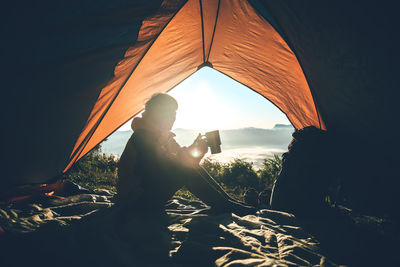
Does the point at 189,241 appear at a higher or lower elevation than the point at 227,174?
higher

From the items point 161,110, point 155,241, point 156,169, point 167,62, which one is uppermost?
point 167,62

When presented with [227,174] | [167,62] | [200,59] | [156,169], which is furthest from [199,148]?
[227,174]

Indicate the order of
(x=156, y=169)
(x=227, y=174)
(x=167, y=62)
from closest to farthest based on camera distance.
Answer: (x=156, y=169)
(x=167, y=62)
(x=227, y=174)

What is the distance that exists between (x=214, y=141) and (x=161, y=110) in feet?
2.05

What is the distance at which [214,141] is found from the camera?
1.99 m

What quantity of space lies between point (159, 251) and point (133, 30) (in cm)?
194

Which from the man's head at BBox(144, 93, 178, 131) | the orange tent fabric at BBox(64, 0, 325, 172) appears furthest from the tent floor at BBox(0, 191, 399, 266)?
the orange tent fabric at BBox(64, 0, 325, 172)

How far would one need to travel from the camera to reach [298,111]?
3.17 metres

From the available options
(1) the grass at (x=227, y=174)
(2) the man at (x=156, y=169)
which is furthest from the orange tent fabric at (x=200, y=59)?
(1) the grass at (x=227, y=174)

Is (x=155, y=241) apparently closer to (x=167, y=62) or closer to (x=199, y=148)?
(x=199, y=148)

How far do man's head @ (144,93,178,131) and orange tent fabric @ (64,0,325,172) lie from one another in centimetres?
77

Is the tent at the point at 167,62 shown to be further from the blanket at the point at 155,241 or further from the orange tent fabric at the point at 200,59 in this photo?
the blanket at the point at 155,241

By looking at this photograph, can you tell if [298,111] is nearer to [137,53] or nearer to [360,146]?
[360,146]

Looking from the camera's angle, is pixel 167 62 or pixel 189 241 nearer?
pixel 189 241
